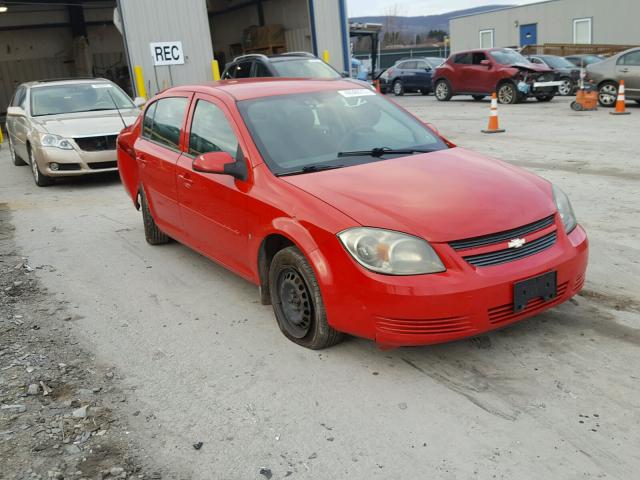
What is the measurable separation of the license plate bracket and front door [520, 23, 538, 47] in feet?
135

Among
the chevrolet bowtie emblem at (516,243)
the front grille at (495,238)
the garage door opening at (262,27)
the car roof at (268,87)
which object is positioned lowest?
the chevrolet bowtie emblem at (516,243)

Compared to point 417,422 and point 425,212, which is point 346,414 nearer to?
point 417,422

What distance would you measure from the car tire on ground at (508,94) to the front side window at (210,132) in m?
16.4

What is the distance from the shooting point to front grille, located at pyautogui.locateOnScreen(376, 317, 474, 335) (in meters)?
3.30

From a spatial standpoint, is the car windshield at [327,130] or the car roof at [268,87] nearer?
the car windshield at [327,130]

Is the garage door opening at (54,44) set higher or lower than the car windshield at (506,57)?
higher

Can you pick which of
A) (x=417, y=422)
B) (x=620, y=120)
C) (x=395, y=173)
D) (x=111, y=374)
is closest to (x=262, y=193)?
(x=395, y=173)

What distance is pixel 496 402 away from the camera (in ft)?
10.4

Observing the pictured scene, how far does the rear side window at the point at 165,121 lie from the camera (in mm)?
5266

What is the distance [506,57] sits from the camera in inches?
787

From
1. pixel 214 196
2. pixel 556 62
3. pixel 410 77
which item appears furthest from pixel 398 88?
pixel 214 196

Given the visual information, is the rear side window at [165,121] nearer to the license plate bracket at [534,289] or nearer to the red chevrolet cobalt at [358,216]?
the red chevrolet cobalt at [358,216]

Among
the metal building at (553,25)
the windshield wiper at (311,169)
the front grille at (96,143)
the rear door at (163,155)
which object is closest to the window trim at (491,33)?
the metal building at (553,25)

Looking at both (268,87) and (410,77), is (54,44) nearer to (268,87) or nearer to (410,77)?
(410,77)
